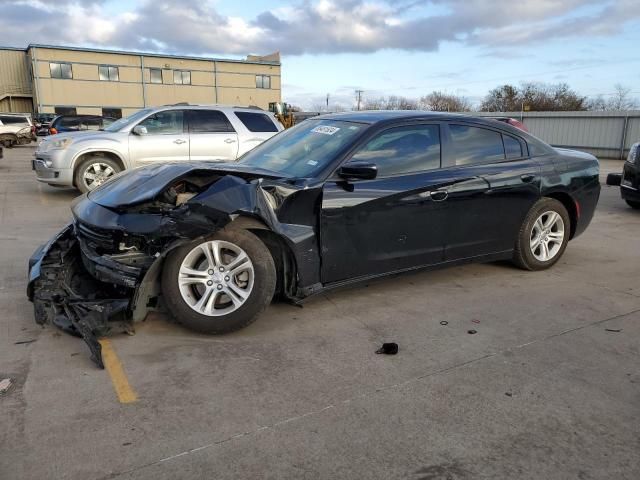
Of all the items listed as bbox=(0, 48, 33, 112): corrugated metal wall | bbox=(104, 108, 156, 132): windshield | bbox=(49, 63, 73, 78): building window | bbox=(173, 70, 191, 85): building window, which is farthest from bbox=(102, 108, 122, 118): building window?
bbox=(104, 108, 156, 132): windshield

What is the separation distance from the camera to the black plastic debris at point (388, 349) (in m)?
3.74

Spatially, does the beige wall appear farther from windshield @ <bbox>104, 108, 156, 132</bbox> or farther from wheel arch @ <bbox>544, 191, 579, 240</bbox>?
wheel arch @ <bbox>544, 191, 579, 240</bbox>

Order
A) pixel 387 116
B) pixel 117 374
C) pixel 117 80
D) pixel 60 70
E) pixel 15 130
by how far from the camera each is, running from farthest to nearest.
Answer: pixel 117 80
pixel 60 70
pixel 15 130
pixel 387 116
pixel 117 374

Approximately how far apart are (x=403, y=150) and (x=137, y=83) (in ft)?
164

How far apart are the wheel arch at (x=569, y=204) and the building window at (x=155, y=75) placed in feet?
164

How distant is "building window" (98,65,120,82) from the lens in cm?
4778

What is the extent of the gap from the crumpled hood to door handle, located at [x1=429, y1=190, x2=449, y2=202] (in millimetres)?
1366

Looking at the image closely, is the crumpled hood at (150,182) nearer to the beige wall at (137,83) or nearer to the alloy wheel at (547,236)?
the alloy wheel at (547,236)

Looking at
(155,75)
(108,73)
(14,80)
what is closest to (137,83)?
(155,75)

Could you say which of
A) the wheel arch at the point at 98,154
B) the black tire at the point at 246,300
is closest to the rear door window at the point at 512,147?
the black tire at the point at 246,300

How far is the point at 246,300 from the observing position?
394 cm

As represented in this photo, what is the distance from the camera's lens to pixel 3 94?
5122 centimetres

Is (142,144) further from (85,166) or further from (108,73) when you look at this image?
(108,73)

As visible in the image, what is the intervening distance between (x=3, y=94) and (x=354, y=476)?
5950 cm
